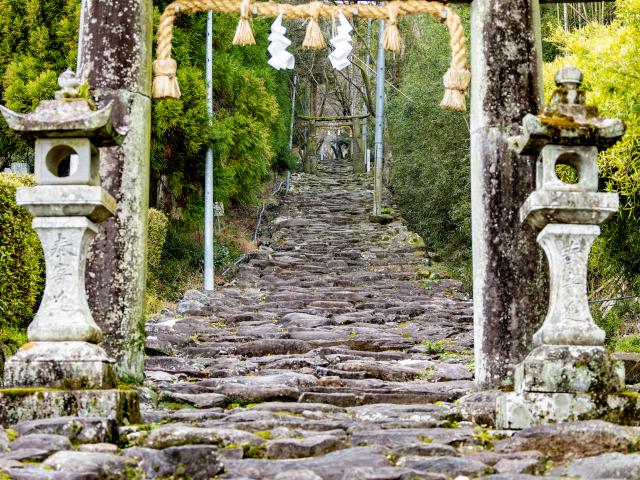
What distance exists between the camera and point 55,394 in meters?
5.54

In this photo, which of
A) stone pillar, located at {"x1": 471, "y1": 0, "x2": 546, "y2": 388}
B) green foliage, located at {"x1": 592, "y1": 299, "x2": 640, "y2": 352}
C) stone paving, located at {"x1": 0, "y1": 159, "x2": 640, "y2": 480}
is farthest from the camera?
green foliage, located at {"x1": 592, "y1": 299, "x2": 640, "y2": 352}

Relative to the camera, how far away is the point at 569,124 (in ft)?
18.7

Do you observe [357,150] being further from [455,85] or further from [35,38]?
[455,85]

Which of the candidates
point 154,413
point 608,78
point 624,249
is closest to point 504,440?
point 154,413

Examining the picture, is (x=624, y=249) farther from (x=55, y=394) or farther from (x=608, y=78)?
(x=55, y=394)

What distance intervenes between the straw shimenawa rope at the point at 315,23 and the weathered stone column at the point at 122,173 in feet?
0.95

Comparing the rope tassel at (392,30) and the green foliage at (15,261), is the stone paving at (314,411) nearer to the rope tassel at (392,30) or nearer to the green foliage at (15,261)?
the green foliage at (15,261)

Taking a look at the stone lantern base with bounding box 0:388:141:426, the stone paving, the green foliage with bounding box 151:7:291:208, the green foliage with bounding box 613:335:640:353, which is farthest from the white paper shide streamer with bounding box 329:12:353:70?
the green foliage with bounding box 151:7:291:208

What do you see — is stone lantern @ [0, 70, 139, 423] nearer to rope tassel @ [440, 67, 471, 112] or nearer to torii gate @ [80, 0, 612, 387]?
torii gate @ [80, 0, 612, 387]

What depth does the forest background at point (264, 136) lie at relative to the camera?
1032 cm

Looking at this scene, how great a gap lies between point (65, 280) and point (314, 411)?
1.89 m

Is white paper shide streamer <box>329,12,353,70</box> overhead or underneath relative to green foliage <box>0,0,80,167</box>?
underneath

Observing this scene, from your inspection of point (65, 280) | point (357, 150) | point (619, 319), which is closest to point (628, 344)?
point (619, 319)

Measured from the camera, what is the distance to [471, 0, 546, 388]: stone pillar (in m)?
6.95
